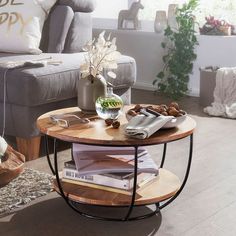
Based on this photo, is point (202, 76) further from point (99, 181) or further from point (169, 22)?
point (99, 181)

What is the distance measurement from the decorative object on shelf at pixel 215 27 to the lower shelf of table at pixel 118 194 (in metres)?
2.39

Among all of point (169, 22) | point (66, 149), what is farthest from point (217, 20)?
point (66, 149)

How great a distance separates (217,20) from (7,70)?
2.21 meters

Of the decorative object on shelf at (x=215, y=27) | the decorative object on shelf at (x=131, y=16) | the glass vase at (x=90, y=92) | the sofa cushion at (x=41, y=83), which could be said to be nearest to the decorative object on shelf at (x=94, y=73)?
the glass vase at (x=90, y=92)

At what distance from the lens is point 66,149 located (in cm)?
286

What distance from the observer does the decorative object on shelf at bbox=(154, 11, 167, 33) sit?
4.52 metres

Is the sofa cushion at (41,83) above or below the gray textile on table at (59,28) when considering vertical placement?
below

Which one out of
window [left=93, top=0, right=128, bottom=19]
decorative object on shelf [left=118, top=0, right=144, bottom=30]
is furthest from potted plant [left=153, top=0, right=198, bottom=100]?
window [left=93, top=0, right=128, bottom=19]

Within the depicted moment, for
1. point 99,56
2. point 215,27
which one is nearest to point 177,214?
point 99,56

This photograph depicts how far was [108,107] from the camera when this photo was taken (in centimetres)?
195

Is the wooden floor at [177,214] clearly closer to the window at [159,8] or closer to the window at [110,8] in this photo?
the window at [159,8]

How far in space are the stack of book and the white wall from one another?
2364 mm

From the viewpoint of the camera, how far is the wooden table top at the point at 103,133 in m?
1.68

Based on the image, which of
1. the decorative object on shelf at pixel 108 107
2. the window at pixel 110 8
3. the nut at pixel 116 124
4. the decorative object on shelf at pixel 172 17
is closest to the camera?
the nut at pixel 116 124
